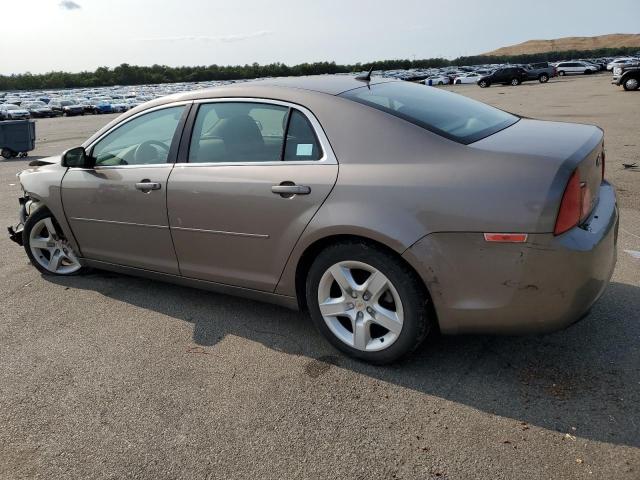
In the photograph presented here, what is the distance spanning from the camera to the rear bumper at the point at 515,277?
100 inches

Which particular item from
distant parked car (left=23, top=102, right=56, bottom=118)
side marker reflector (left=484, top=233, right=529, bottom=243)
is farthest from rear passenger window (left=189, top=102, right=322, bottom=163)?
distant parked car (left=23, top=102, right=56, bottom=118)

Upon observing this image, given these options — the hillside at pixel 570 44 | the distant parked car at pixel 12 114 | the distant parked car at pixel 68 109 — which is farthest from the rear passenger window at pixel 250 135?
the hillside at pixel 570 44

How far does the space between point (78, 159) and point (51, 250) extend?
113 cm

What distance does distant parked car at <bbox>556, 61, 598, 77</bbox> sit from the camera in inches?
2424

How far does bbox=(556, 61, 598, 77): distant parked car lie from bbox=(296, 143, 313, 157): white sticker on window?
68.0 metres

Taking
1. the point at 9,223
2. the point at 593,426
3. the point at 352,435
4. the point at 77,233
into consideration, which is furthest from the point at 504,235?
the point at 9,223

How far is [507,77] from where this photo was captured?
48.2 metres

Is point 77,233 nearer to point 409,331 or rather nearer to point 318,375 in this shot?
point 318,375

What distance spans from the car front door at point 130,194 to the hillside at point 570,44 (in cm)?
17776

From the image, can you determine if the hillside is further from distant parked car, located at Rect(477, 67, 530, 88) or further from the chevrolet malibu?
the chevrolet malibu

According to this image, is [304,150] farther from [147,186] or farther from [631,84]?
[631,84]

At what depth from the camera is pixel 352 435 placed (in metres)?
2.61

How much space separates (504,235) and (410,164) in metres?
0.62

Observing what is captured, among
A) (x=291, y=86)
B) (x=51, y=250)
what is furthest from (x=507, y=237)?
(x=51, y=250)
